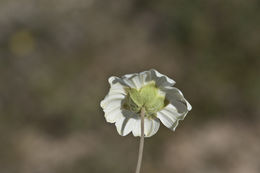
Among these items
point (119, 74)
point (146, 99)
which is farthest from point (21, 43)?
point (146, 99)

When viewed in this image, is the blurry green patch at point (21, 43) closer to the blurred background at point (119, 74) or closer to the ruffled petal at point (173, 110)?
the blurred background at point (119, 74)

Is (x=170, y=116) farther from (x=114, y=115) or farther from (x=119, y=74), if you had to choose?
(x=119, y=74)

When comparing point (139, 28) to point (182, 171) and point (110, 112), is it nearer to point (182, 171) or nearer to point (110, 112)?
point (182, 171)

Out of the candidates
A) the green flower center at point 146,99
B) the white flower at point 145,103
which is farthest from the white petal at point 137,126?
the green flower center at point 146,99

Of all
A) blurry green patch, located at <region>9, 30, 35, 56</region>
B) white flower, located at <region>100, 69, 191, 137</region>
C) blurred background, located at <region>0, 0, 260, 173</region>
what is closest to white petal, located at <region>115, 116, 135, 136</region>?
white flower, located at <region>100, 69, 191, 137</region>

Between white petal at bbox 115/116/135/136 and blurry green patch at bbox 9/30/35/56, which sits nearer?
white petal at bbox 115/116/135/136

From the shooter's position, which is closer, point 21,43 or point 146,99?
point 146,99

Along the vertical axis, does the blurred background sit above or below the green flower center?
above

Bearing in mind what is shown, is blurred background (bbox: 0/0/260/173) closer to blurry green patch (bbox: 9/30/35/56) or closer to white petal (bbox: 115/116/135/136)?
blurry green patch (bbox: 9/30/35/56)
